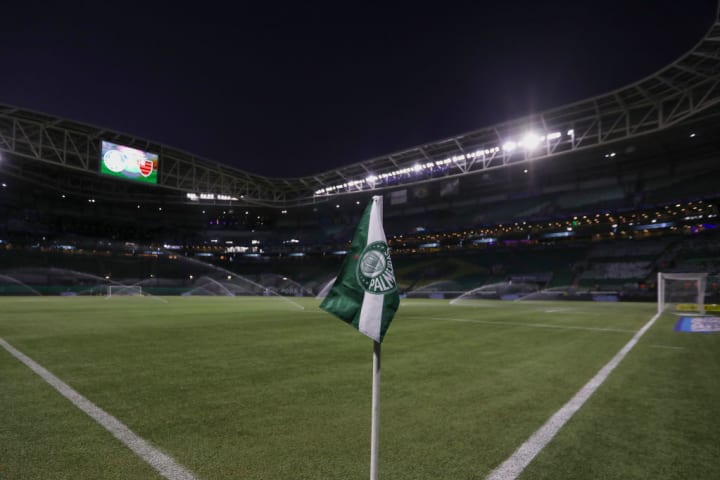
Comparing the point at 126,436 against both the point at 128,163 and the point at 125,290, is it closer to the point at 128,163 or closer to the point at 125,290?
the point at 128,163

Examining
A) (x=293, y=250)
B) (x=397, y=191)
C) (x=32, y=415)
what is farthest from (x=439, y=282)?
(x=32, y=415)

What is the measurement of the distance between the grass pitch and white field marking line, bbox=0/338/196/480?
0.21 feet

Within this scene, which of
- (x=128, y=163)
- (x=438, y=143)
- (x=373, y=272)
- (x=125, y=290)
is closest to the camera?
(x=373, y=272)

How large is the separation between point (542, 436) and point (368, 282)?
2.23 meters

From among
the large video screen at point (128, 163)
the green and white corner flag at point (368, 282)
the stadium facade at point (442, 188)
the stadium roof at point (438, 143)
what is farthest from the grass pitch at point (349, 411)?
the large video screen at point (128, 163)

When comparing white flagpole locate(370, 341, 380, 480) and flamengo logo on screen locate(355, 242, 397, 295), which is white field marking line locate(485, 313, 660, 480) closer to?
white flagpole locate(370, 341, 380, 480)

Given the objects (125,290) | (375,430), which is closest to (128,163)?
(125,290)

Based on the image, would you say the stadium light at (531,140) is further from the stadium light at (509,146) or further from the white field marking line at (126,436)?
the white field marking line at (126,436)

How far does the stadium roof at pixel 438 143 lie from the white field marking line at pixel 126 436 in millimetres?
31498

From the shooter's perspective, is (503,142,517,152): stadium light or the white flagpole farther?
(503,142,517,152): stadium light

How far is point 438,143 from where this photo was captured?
138ft

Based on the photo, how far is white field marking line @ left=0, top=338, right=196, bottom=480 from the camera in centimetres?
256

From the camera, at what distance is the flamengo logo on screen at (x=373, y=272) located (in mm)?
2512

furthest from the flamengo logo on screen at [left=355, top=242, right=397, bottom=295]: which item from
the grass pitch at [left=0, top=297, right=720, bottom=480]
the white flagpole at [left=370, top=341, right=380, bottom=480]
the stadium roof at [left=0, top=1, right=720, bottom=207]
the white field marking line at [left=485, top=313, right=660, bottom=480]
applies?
the stadium roof at [left=0, top=1, right=720, bottom=207]
